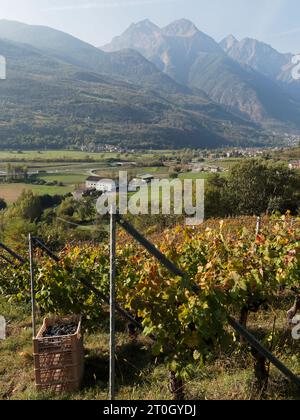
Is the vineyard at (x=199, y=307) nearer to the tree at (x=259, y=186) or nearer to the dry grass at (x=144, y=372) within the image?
the dry grass at (x=144, y=372)

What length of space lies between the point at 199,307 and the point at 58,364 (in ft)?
8.14

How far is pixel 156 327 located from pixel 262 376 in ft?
4.81

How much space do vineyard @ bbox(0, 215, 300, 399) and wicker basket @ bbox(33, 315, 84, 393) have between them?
0.36 meters

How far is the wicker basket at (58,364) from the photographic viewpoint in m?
4.78

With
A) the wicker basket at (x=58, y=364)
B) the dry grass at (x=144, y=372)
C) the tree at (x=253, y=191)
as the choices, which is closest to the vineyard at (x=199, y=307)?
the dry grass at (x=144, y=372)

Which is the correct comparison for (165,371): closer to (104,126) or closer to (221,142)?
(104,126)

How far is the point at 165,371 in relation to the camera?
16.0 feet

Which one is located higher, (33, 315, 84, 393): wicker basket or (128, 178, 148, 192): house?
(33, 315, 84, 393): wicker basket

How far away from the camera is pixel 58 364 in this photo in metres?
4.78

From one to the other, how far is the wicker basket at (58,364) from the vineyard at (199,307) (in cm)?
36

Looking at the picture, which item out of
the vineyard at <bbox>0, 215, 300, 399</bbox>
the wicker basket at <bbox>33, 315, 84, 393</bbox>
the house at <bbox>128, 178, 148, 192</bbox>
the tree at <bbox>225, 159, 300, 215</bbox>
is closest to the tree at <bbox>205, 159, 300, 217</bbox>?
the tree at <bbox>225, 159, 300, 215</bbox>

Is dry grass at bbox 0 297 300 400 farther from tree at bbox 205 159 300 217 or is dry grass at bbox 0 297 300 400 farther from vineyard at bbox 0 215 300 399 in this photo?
tree at bbox 205 159 300 217

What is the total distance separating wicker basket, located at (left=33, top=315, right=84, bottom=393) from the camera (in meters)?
4.78

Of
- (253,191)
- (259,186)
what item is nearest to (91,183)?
(253,191)
